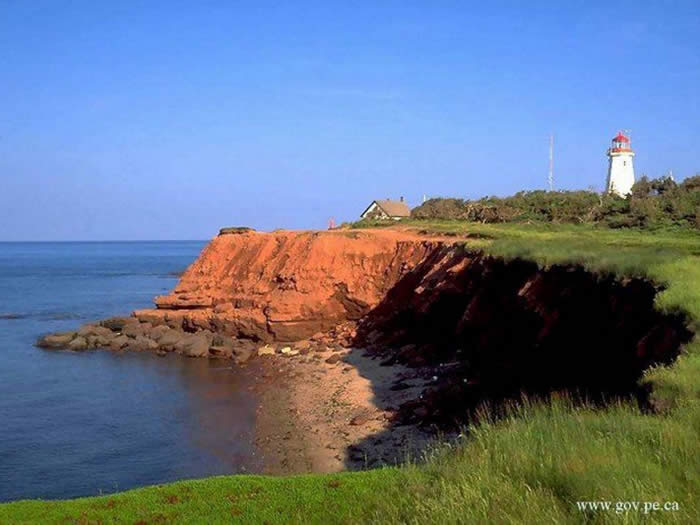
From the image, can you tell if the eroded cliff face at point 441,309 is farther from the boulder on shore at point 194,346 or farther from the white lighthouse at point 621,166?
the white lighthouse at point 621,166

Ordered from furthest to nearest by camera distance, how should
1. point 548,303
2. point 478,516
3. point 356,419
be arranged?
1. point 356,419
2. point 548,303
3. point 478,516

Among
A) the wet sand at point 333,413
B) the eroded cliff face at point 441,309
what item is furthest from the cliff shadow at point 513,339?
the wet sand at point 333,413

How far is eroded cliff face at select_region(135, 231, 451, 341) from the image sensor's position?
35750mm

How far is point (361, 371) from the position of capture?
2791cm

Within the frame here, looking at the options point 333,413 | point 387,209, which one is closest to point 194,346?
point 333,413

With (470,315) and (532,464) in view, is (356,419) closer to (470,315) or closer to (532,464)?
(470,315)

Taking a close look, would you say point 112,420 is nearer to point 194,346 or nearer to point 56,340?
point 194,346

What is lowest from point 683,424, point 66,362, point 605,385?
point 66,362

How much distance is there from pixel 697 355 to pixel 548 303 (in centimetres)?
864

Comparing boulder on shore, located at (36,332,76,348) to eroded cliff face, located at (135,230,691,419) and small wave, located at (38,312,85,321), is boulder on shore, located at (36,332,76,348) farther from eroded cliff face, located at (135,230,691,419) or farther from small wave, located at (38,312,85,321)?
small wave, located at (38,312,85,321)

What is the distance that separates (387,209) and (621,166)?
69.1ft

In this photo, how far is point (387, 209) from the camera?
64.6 meters

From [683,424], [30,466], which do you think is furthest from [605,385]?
[30,466]

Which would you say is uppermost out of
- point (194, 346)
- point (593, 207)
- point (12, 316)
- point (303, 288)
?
point (593, 207)
